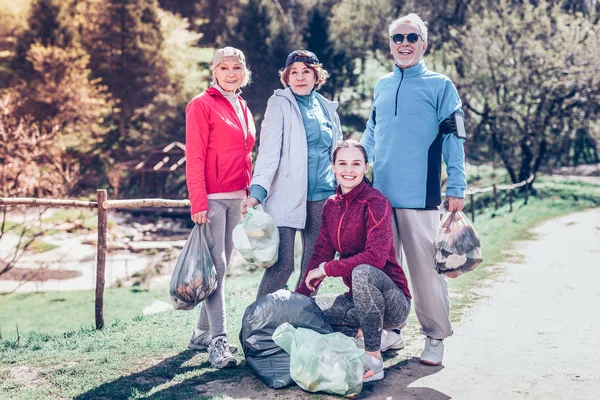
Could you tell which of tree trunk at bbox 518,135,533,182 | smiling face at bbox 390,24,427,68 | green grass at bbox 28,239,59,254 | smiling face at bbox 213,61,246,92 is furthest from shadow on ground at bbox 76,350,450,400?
tree trunk at bbox 518,135,533,182

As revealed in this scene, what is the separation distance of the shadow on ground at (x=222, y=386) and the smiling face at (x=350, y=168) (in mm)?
1092

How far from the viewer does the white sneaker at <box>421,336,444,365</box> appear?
12.9 feet

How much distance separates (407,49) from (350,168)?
2.70 feet

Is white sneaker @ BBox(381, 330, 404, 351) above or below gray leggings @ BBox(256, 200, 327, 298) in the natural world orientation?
below

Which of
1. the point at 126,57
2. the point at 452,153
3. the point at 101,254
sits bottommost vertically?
the point at 101,254

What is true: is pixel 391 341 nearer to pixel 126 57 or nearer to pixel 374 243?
pixel 374 243

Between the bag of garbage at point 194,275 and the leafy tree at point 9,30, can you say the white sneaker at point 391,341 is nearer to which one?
the bag of garbage at point 194,275

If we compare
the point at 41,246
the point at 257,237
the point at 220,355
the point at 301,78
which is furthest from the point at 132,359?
the point at 41,246

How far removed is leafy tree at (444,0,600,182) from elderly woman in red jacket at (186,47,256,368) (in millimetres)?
16710

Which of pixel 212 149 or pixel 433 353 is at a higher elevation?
pixel 212 149

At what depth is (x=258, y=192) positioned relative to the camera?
390 cm

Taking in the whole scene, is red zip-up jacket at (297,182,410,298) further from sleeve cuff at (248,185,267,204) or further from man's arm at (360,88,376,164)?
man's arm at (360,88,376,164)

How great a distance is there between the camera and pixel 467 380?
3678 mm

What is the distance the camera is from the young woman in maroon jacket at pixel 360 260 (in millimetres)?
3559
